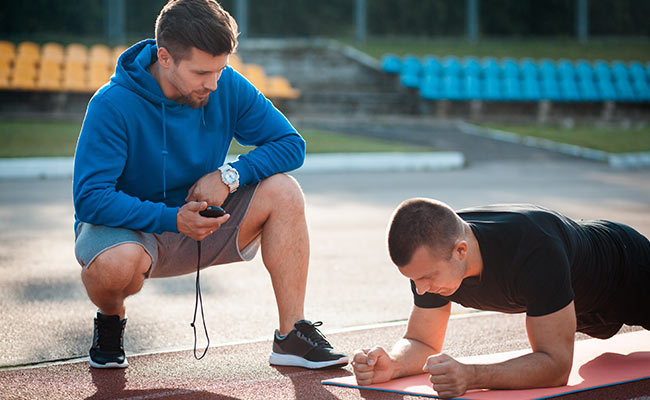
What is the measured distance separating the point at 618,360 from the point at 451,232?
128 centimetres

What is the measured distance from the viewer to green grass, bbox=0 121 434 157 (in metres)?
12.9

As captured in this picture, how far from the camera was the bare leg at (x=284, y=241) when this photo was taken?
3.64m

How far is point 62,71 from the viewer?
19219 mm

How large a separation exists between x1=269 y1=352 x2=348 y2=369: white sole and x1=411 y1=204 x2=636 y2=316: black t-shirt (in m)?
0.51

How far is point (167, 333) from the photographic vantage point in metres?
4.16

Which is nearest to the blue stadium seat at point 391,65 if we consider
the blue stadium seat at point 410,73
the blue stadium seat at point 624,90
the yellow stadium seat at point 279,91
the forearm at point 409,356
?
the blue stadium seat at point 410,73

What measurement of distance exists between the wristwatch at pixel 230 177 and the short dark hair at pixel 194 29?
52 centimetres

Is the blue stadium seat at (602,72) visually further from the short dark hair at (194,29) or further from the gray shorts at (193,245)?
the short dark hair at (194,29)

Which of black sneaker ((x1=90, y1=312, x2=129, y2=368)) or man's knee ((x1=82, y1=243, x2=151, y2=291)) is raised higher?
man's knee ((x1=82, y1=243, x2=151, y2=291))

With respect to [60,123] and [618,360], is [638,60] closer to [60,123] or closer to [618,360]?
[60,123]

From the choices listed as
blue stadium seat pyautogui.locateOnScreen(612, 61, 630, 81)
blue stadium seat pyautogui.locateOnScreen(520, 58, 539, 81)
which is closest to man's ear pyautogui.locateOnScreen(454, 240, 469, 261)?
blue stadium seat pyautogui.locateOnScreen(520, 58, 539, 81)

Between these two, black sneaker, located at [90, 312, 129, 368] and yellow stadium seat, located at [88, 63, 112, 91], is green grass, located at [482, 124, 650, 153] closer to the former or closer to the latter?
yellow stadium seat, located at [88, 63, 112, 91]

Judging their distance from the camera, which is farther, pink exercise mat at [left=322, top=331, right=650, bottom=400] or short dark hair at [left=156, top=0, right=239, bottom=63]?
short dark hair at [left=156, top=0, right=239, bottom=63]

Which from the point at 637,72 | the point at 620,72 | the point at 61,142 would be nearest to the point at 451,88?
the point at 620,72
